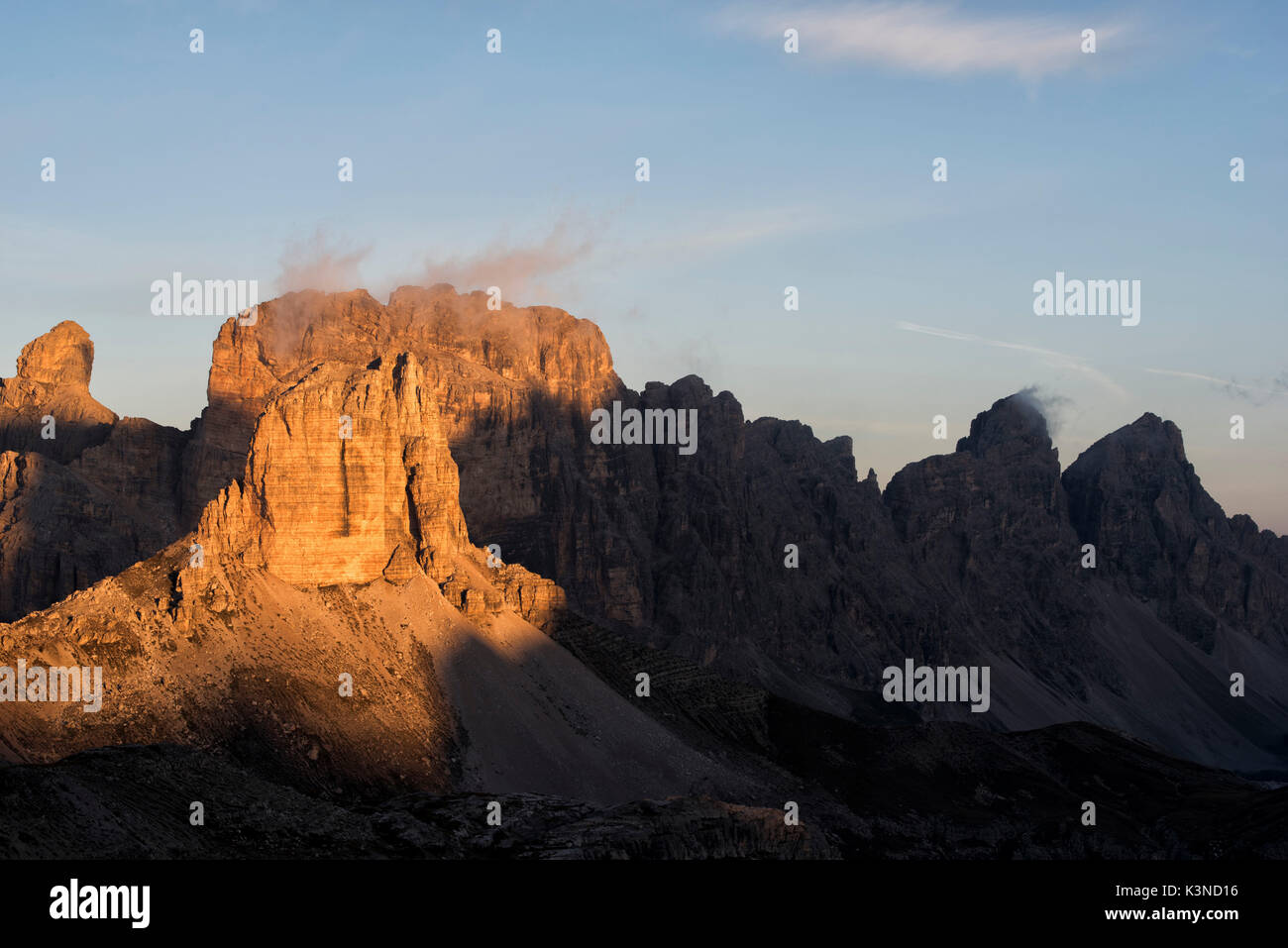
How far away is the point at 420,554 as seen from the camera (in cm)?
18862

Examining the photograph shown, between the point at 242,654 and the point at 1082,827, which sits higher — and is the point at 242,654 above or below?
above

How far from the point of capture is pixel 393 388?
194m
